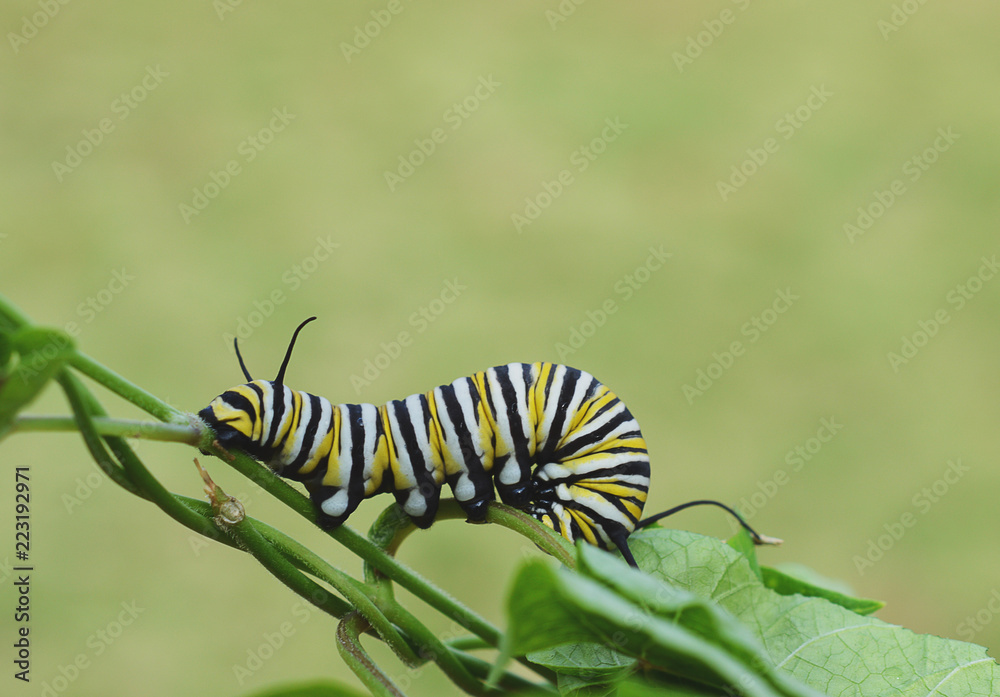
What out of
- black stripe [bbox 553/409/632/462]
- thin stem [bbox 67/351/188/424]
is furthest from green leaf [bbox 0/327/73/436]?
black stripe [bbox 553/409/632/462]

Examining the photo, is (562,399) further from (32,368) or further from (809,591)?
(32,368)

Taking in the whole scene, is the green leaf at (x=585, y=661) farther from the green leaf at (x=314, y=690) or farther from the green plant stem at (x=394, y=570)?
the green leaf at (x=314, y=690)

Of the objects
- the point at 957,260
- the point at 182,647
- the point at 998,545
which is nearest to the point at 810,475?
the point at 998,545

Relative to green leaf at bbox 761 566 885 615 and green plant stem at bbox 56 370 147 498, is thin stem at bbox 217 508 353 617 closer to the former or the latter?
green plant stem at bbox 56 370 147 498

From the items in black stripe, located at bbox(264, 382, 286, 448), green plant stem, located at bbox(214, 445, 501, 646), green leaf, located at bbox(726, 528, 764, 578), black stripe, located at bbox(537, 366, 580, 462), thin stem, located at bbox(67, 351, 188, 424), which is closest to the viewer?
thin stem, located at bbox(67, 351, 188, 424)

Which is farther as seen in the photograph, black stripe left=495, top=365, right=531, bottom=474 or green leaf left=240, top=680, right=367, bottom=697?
black stripe left=495, top=365, right=531, bottom=474

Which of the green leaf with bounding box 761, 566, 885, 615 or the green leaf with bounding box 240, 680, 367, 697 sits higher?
the green leaf with bounding box 761, 566, 885, 615
